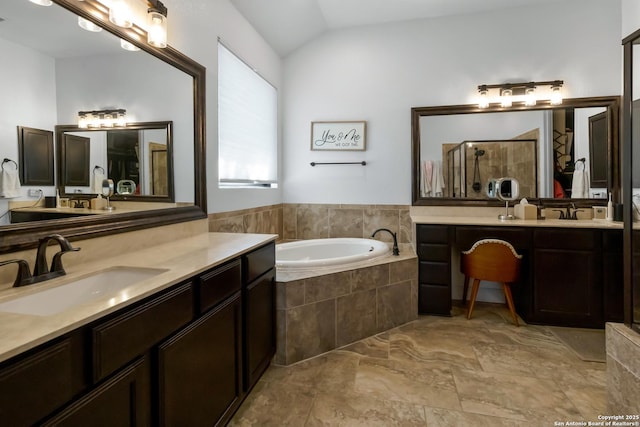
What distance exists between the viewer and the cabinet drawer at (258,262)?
177 centimetres

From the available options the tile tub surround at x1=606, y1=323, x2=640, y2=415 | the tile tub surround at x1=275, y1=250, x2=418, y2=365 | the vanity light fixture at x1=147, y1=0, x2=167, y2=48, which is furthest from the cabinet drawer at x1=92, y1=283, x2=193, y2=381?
the tile tub surround at x1=606, y1=323, x2=640, y2=415

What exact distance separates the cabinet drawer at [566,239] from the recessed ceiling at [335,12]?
220 centimetres

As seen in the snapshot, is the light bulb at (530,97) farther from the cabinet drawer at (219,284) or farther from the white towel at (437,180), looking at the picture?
the cabinet drawer at (219,284)

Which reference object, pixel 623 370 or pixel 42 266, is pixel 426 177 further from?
pixel 42 266

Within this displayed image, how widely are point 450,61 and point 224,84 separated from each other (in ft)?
7.51

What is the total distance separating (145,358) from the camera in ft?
3.49

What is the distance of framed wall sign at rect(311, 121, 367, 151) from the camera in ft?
12.0

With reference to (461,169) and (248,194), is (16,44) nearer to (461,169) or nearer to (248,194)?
(248,194)

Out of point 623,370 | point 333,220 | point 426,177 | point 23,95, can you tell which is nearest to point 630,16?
point 426,177

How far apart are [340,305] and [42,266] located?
5.76 feet

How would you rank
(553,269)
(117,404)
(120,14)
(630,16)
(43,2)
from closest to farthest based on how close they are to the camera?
(117,404), (43,2), (120,14), (553,269), (630,16)

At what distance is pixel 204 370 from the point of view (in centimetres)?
137

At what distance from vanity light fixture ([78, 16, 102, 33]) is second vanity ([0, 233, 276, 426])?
3.47 feet

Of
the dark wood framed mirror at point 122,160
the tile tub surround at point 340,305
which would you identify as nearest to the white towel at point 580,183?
the tile tub surround at point 340,305
